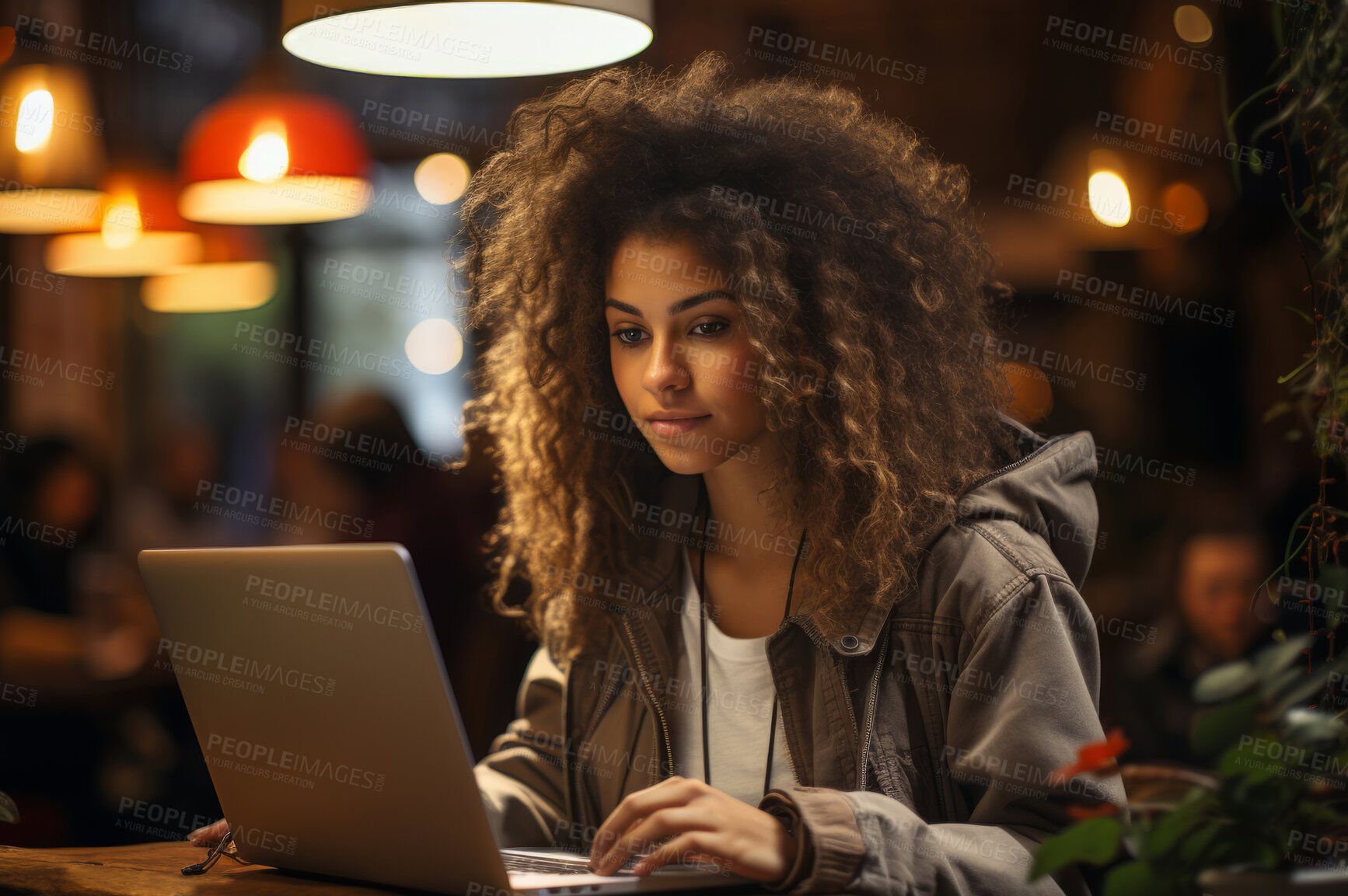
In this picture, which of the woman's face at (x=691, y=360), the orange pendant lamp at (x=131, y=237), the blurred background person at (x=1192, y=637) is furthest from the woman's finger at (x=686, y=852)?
the orange pendant lamp at (x=131, y=237)

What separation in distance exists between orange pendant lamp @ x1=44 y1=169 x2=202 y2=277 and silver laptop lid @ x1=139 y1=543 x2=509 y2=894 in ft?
8.85

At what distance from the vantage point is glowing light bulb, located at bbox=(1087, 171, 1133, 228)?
3.97 meters

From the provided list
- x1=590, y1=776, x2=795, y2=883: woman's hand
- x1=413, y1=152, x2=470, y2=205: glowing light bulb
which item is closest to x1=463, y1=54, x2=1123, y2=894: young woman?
x1=590, y1=776, x2=795, y2=883: woman's hand

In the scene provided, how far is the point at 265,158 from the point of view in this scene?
2.82m

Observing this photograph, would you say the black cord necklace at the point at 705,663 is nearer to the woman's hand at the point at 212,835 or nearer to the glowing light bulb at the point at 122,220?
the woman's hand at the point at 212,835

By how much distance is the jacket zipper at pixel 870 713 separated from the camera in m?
1.34

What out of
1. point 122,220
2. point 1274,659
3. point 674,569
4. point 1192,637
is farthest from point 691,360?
point 122,220

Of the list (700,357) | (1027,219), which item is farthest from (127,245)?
(1027,219)

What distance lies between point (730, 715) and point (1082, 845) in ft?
2.84

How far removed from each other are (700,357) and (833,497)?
0.25 m

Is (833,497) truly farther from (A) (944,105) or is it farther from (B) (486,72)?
(A) (944,105)

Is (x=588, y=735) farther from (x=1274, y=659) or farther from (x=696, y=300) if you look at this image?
(x=1274, y=659)

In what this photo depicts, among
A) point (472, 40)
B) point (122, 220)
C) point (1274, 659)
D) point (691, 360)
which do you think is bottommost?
point (1274, 659)

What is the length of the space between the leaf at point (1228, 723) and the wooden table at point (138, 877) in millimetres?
729
